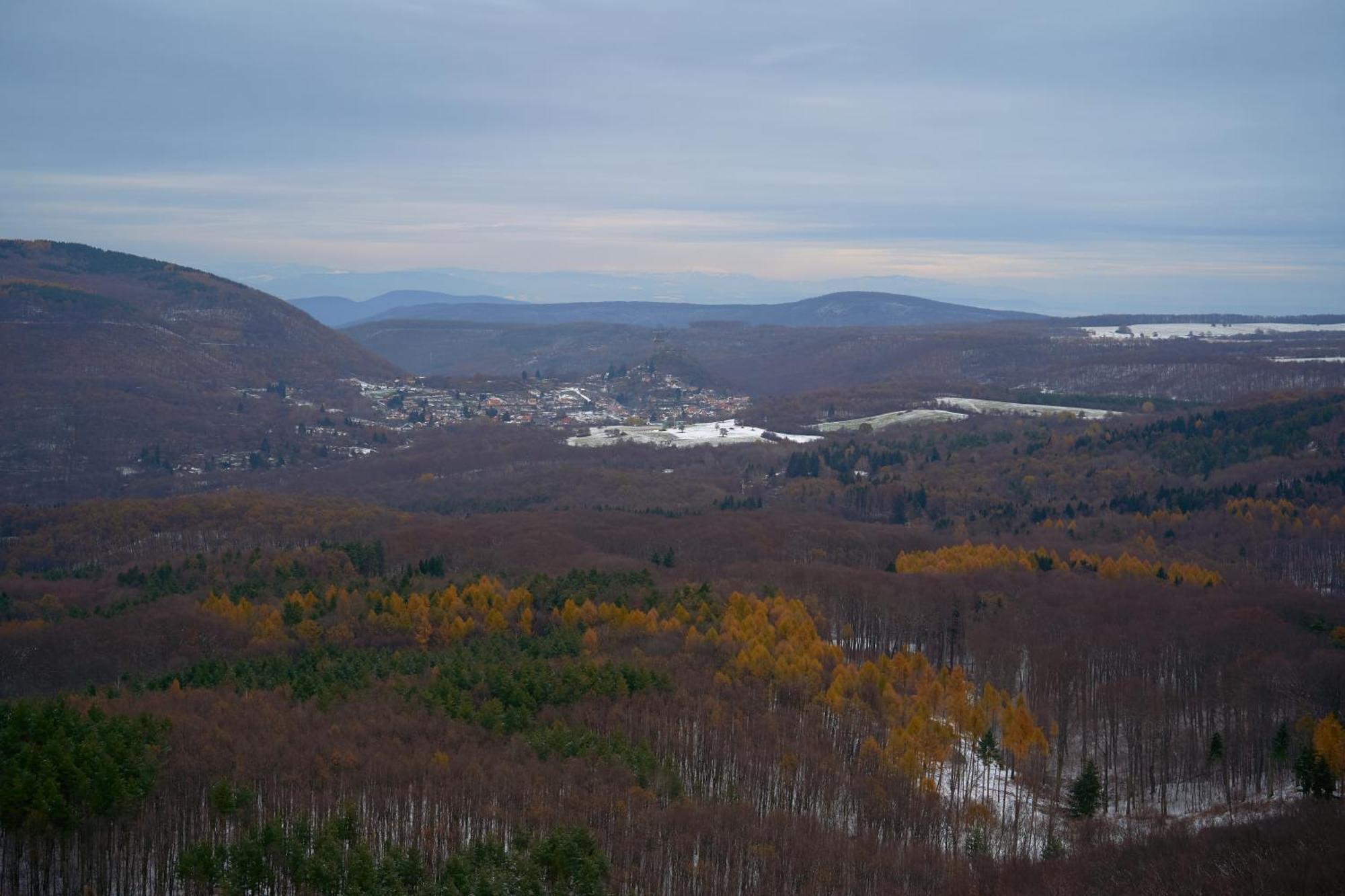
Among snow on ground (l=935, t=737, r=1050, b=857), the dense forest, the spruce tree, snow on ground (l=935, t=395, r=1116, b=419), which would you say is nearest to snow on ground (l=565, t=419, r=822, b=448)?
snow on ground (l=935, t=395, r=1116, b=419)

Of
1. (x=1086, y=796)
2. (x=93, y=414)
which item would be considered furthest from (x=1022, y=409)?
(x=93, y=414)

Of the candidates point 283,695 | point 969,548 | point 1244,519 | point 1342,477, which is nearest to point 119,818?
point 283,695

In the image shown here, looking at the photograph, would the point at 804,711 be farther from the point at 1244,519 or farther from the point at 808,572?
the point at 1244,519

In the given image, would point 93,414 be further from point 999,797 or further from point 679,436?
point 999,797

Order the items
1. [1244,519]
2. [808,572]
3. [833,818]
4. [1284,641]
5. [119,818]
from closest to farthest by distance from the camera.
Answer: [119,818]
[833,818]
[1284,641]
[808,572]
[1244,519]

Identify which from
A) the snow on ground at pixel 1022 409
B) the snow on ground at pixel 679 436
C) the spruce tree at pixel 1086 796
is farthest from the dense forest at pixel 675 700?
the snow on ground at pixel 1022 409

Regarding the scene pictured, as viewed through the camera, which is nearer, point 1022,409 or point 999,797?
point 999,797

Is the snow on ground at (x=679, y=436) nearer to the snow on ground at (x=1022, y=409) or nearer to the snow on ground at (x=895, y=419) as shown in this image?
the snow on ground at (x=895, y=419)
